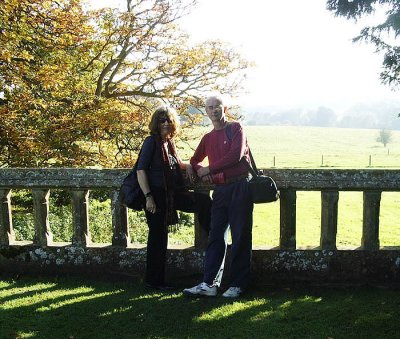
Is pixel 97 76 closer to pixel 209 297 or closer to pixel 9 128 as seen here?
pixel 9 128

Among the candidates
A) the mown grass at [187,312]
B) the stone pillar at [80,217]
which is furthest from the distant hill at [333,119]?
the mown grass at [187,312]

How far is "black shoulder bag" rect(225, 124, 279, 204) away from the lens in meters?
4.34

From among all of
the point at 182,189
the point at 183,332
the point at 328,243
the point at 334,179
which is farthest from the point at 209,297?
the point at 334,179

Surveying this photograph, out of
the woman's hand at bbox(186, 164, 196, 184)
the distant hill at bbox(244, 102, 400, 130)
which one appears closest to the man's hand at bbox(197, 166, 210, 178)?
the woman's hand at bbox(186, 164, 196, 184)

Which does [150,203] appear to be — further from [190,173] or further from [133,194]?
[190,173]

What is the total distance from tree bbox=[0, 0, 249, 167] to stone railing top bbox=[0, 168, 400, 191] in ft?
12.4

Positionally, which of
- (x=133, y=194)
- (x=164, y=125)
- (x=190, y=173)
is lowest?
(x=133, y=194)

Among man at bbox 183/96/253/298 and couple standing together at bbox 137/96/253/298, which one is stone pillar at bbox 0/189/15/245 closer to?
couple standing together at bbox 137/96/253/298

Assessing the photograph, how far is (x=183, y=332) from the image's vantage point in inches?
145

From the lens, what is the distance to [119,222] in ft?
16.7

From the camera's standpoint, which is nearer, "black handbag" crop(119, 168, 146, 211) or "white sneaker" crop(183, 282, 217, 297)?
"white sneaker" crop(183, 282, 217, 297)

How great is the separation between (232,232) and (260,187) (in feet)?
1.93

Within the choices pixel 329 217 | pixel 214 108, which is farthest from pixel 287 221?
pixel 214 108

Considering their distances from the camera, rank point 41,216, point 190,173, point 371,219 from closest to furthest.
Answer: point 190,173 < point 371,219 < point 41,216
